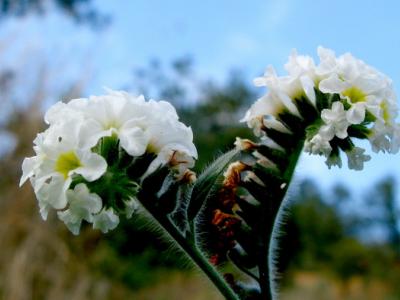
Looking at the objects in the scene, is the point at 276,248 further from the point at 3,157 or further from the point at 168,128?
the point at 3,157

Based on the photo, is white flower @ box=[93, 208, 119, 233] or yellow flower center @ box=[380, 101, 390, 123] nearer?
white flower @ box=[93, 208, 119, 233]

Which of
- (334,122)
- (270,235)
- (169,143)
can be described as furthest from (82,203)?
(334,122)

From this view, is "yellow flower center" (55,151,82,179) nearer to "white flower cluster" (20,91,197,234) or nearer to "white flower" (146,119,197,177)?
"white flower cluster" (20,91,197,234)

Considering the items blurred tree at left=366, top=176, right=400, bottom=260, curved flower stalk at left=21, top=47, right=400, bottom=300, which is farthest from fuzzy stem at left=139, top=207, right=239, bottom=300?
blurred tree at left=366, top=176, right=400, bottom=260

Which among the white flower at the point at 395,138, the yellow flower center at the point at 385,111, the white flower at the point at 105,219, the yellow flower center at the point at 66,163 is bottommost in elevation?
the white flower at the point at 105,219

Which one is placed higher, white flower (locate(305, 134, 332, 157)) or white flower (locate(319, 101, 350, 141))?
white flower (locate(319, 101, 350, 141))

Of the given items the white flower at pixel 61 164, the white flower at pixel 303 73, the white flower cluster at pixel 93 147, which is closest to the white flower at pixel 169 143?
the white flower cluster at pixel 93 147

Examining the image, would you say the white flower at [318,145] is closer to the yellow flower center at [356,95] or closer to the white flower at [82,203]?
the yellow flower center at [356,95]
